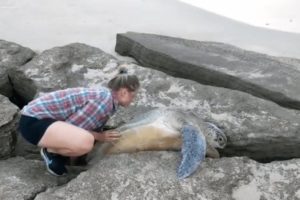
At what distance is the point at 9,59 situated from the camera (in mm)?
3031

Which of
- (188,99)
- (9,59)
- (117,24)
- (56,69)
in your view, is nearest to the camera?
(188,99)

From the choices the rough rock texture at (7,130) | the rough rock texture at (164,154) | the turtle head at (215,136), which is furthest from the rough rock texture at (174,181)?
the rough rock texture at (7,130)

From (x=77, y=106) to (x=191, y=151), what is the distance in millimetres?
496

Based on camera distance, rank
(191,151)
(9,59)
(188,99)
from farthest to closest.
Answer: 1. (9,59)
2. (188,99)
3. (191,151)

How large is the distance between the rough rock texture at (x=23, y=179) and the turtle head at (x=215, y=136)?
62cm

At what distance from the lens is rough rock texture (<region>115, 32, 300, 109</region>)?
2.87 metres

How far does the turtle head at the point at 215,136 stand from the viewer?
2.36 meters

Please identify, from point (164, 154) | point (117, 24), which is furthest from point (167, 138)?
point (117, 24)

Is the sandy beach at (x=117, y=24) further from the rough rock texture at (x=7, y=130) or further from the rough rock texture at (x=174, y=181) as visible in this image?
the rough rock texture at (x=174, y=181)

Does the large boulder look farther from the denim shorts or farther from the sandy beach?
the sandy beach

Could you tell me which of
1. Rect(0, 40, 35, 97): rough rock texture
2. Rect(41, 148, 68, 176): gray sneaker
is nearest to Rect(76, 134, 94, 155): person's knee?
Rect(41, 148, 68, 176): gray sneaker

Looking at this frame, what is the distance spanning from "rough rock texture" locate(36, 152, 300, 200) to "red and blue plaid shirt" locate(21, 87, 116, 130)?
194 millimetres

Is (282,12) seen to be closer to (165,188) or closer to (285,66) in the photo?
(285,66)

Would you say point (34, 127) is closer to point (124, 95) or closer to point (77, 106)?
point (77, 106)
